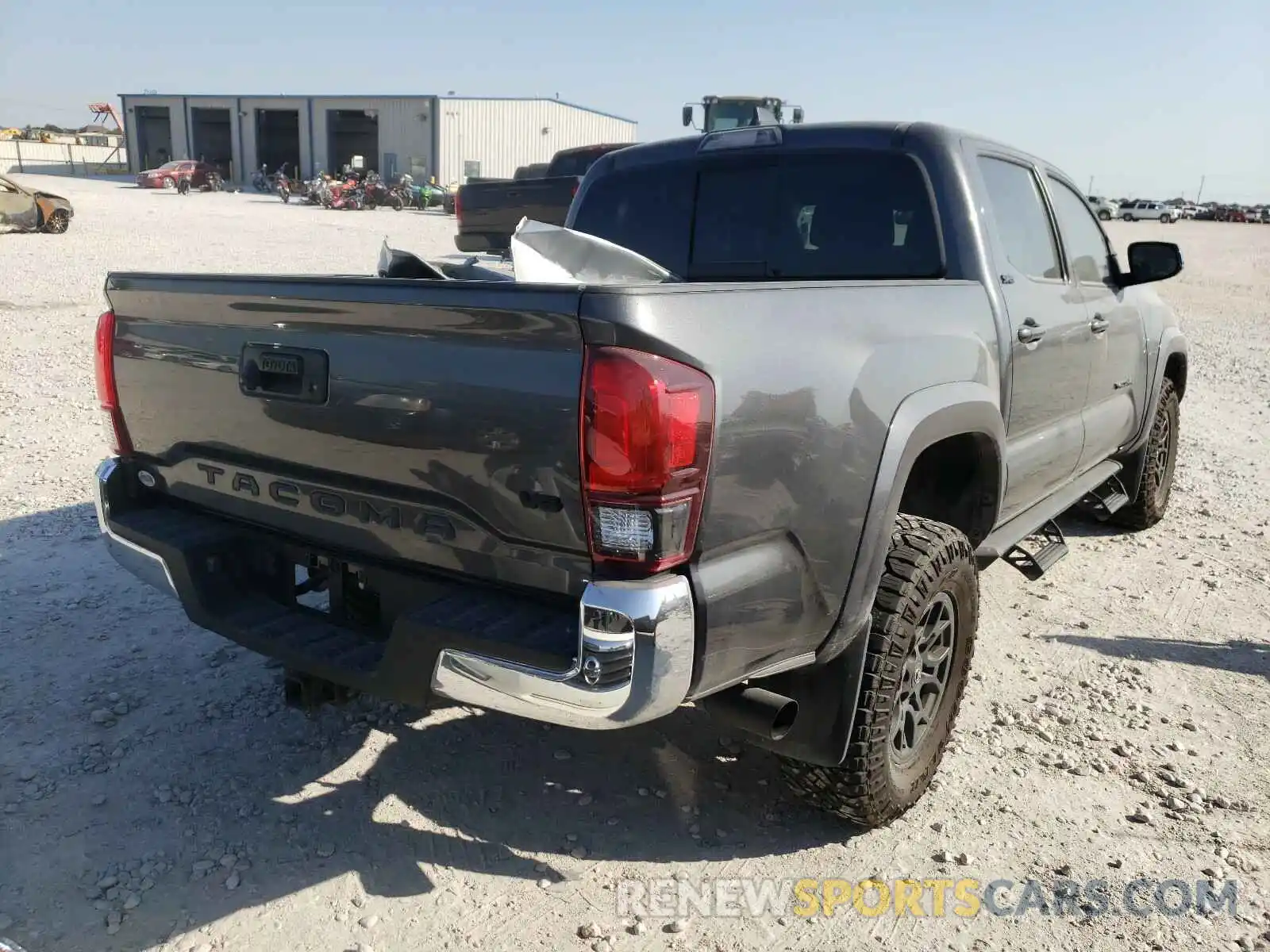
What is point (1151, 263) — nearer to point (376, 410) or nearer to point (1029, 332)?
point (1029, 332)

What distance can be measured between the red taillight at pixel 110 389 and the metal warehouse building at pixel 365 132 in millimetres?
43217

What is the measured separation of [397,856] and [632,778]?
77 cm

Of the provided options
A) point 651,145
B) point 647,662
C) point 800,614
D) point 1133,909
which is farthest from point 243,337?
point 1133,909

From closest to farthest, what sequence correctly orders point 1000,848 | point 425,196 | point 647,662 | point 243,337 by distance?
point 647,662, point 243,337, point 1000,848, point 425,196

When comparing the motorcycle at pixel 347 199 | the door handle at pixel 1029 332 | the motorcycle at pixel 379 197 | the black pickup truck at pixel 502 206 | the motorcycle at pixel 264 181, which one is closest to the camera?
the door handle at pixel 1029 332

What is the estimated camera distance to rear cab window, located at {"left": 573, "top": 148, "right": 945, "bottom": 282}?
11.3 feet

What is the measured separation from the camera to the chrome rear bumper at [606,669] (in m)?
1.93

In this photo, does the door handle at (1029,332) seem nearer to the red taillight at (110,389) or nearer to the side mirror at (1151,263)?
the side mirror at (1151,263)

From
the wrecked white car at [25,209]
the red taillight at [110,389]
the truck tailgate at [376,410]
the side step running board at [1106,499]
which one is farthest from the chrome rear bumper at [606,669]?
the wrecked white car at [25,209]

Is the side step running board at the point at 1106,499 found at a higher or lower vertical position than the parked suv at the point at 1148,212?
lower

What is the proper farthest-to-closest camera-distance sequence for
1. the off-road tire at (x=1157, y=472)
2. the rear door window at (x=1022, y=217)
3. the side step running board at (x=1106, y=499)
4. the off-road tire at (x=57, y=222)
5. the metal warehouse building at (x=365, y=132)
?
the metal warehouse building at (x=365, y=132) < the off-road tire at (x=57, y=222) < the off-road tire at (x=1157, y=472) < the side step running board at (x=1106, y=499) < the rear door window at (x=1022, y=217)

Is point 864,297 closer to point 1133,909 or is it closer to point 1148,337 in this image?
point 1133,909

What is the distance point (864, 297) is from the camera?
2.52m

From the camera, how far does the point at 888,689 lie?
2613 millimetres
